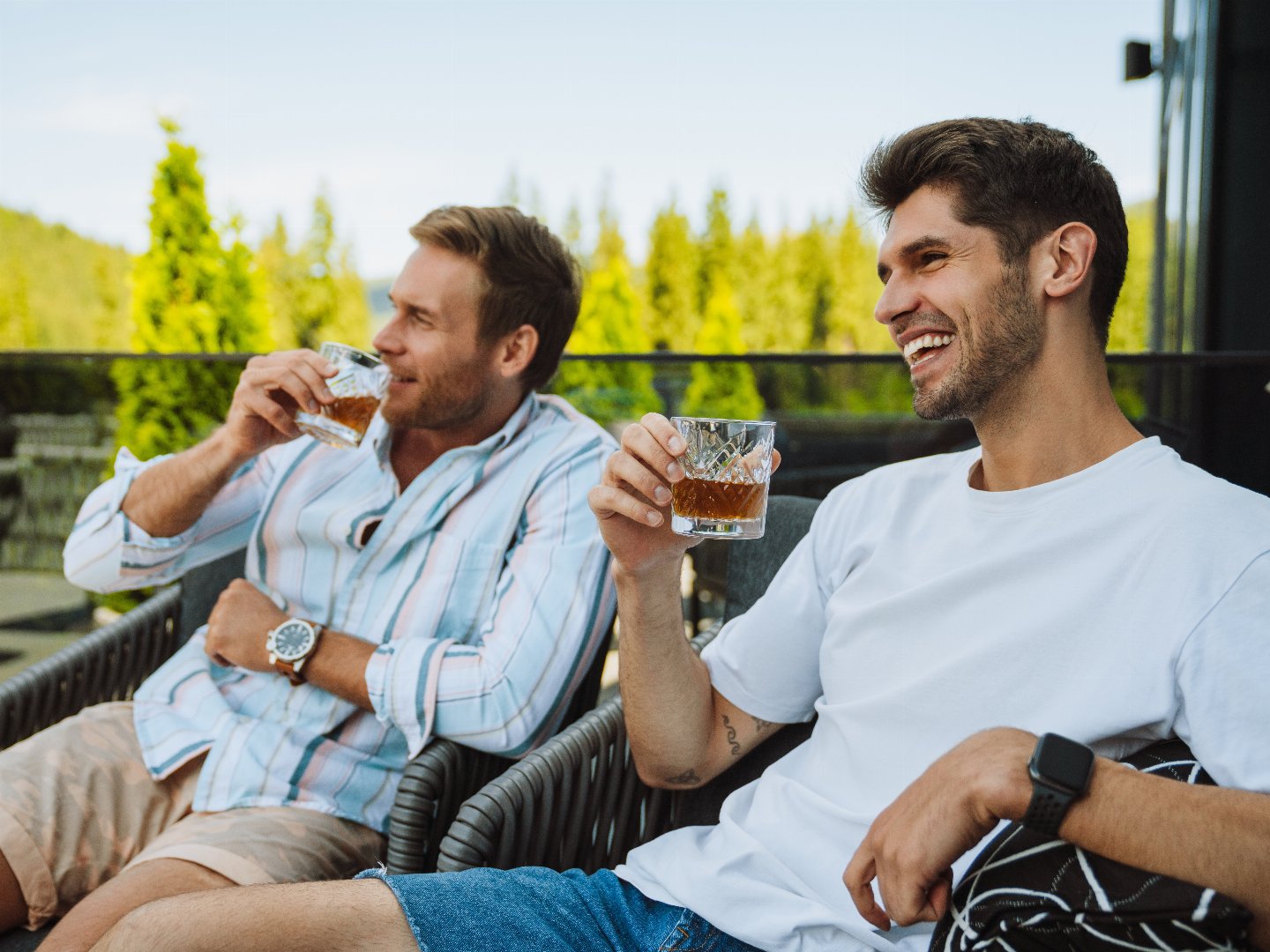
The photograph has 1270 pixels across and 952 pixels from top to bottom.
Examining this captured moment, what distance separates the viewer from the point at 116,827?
1871mm

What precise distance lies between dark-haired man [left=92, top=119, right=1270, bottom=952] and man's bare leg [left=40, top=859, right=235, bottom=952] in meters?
0.28

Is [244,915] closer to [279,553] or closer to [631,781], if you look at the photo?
[631,781]

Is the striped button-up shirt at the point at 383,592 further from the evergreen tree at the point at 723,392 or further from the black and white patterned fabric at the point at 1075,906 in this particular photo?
the evergreen tree at the point at 723,392

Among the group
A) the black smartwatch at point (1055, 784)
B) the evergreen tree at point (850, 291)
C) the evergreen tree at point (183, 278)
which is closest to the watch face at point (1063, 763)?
the black smartwatch at point (1055, 784)

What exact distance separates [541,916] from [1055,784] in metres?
0.70

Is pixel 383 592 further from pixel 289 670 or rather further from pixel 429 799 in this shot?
pixel 429 799

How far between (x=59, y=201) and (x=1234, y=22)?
18164mm

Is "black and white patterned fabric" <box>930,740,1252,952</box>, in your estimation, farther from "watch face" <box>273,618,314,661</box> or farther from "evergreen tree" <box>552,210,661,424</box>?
"evergreen tree" <box>552,210,661,424</box>

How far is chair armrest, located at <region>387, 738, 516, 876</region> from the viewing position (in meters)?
1.59

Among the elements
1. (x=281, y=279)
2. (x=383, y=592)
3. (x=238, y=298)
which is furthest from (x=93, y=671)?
(x=281, y=279)

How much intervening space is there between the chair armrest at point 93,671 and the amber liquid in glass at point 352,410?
75 centimetres

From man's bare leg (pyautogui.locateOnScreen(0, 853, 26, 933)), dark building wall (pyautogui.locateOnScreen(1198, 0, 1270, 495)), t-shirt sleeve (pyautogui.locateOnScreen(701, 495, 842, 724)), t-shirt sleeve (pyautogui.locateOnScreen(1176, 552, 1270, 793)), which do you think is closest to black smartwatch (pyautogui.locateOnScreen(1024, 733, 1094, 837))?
t-shirt sleeve (pyautogui.locateOnScreen(1176, 552, 1270, 793))

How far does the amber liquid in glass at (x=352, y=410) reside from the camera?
1.97 m

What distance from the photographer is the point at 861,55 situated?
49.7ft
